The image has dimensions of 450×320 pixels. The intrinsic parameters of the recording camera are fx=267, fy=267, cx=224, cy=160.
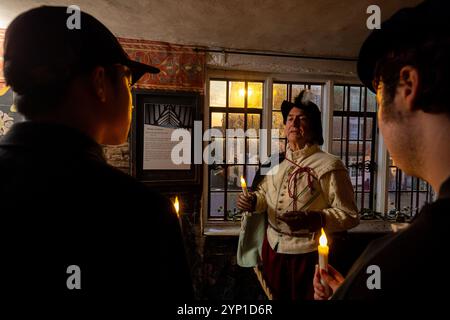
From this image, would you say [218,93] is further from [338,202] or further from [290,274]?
[290,274]

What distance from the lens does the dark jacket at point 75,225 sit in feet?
1.80

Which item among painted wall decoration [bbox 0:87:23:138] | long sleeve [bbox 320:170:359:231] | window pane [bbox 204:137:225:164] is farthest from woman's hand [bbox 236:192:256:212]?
painted wall decoration [bbox 0:87:23:138]

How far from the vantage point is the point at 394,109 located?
613 millimetres

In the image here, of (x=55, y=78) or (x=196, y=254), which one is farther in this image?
(x=196, y=254)

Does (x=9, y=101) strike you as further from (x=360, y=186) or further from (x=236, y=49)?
(x=360, y=186)

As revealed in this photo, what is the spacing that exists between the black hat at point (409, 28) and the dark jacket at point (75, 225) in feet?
2.12

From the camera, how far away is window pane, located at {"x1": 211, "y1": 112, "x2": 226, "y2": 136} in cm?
318

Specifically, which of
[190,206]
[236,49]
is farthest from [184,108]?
[190,206]

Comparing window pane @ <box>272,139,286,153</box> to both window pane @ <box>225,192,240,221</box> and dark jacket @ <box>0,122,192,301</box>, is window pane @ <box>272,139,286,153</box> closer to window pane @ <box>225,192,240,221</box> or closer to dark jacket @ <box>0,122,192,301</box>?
window pane @ <box>225,192,240,221</box>

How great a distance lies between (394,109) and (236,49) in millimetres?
2597

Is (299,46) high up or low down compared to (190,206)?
up
